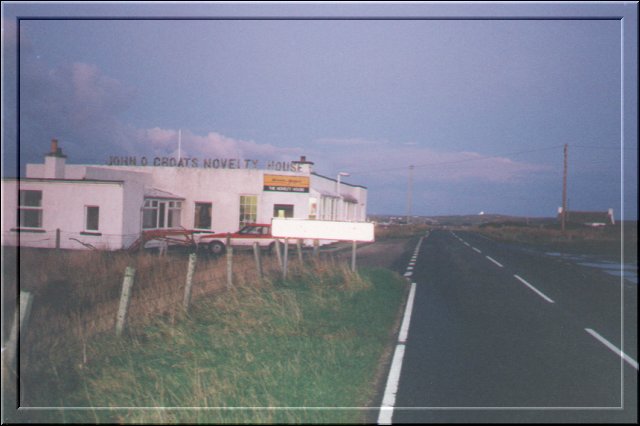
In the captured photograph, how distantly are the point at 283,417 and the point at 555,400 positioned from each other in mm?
2816

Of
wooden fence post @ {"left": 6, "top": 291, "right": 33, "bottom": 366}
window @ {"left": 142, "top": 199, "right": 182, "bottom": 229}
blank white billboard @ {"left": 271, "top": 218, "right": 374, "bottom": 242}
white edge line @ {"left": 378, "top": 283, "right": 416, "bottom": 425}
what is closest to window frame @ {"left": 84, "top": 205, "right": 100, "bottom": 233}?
window @ {"left": 142, "top": 199, "right": 182, "bottom": 229}

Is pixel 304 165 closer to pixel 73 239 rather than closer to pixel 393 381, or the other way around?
pixel 73 239

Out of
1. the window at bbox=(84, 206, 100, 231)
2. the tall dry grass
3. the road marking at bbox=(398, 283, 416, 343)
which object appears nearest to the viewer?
the tall dry grass

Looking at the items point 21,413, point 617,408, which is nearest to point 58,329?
point 21,413

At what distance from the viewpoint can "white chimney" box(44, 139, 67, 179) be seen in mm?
17828

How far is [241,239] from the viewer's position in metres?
21.4

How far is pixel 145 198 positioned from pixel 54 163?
3.40 metres

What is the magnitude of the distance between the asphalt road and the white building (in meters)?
8.77

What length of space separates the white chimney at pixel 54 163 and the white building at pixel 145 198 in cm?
3

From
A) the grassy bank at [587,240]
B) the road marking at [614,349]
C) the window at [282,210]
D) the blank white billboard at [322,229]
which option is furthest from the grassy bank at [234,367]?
the grassy bank at [587,240]

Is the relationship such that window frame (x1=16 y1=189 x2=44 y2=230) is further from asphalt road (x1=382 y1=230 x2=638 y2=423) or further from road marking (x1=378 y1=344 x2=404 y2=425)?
road marking (x1=378 y1=344 x2=404 y2=425)

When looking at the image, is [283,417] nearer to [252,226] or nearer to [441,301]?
[441,301]

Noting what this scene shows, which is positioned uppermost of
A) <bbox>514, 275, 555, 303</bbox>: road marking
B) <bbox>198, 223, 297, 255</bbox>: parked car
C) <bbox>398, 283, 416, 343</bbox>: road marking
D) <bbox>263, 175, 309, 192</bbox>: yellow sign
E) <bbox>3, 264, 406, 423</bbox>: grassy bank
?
<bbox>263, 175, 309, 192</bbox>: yellow sign

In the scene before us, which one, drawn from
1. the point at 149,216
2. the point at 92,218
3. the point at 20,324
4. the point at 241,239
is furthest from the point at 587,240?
the point at 20,324
